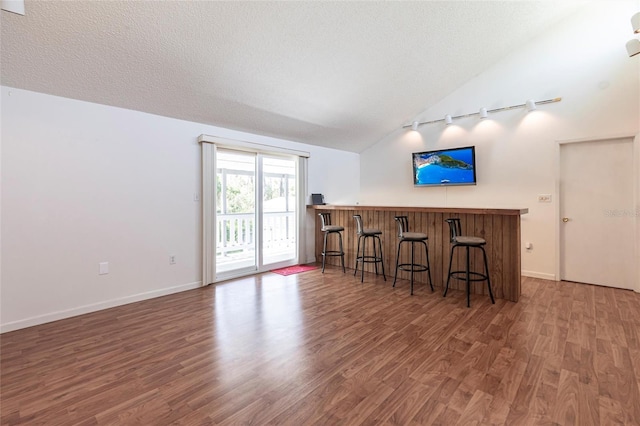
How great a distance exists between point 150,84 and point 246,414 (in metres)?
3.13

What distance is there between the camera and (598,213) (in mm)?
3867

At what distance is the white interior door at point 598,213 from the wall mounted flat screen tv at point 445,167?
1.16 metres

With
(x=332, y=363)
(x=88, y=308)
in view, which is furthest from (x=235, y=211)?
(x=332, y=363)

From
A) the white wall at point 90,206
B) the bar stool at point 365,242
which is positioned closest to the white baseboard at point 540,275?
the bar stool at point 365,242

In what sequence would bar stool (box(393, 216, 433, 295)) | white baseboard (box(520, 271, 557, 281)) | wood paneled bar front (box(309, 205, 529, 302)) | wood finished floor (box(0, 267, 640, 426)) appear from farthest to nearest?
white baseboard (box(520, 271, 557, 281)) < bar stool (box(393, 216, 433, 295)) < wood paneled bar front (box(309, 205, 529, 302)) < wood finished floor (box(0, 267, 640, 426))

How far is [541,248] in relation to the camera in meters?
4.25

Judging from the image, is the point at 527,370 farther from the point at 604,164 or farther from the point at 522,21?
the point at 522,21

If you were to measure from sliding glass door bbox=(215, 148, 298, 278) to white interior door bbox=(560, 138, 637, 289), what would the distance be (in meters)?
4.01

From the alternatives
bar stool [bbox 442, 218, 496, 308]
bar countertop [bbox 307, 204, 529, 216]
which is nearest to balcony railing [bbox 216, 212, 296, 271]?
bar countertop [bbox 307, 204, 529, 216]

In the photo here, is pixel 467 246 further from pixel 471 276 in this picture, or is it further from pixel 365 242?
pixel 365 242

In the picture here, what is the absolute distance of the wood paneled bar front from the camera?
3.31 meters

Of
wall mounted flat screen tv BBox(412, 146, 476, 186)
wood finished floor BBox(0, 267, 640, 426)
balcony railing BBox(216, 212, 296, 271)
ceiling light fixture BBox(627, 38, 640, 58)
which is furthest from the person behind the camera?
wall mounted flat screen tv BBox(412, 146, 476, 186)

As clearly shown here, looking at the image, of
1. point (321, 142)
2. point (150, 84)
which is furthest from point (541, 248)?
point (150, 84)

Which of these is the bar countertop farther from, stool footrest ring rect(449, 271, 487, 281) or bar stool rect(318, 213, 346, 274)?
stool footrest ring rect(449, 271, 487, 281)
